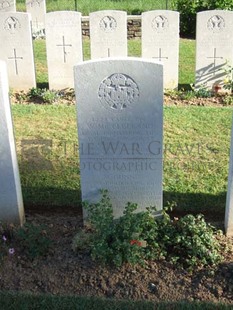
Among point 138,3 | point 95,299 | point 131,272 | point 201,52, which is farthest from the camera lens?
point 138,3

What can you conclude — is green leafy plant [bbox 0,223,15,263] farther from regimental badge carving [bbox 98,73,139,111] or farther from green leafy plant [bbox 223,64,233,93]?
green leafy plant [bbox 223,64,233,93]

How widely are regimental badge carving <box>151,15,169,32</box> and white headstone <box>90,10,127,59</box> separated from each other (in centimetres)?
49

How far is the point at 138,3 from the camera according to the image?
1491 centimetres

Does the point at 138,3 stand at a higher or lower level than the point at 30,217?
higher

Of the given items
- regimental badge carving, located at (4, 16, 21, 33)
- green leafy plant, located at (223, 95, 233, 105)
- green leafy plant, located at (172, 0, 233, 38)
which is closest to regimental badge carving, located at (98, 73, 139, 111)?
green leafy plant, located at (223, 95, 233, 105)

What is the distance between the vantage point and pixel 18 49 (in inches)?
320

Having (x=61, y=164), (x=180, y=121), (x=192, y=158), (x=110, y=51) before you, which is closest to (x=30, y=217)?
(x=61, y=164)

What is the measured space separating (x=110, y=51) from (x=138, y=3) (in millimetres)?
7316

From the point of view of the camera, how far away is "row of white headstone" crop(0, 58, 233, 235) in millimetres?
3859

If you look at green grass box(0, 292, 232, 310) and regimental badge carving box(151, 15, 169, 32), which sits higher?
regimental badge carving box(151, 15, 169, 32)

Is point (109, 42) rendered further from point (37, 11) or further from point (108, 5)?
point (108, 5)

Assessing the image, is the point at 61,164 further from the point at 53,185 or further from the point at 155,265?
the point at 155,265

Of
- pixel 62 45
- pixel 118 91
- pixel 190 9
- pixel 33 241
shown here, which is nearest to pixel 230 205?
pixel 118 91

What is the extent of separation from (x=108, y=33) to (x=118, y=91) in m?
4.50
